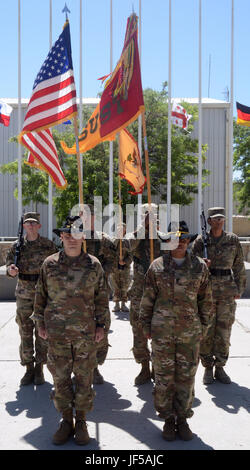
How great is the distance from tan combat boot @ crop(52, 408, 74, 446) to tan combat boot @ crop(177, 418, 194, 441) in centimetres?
93

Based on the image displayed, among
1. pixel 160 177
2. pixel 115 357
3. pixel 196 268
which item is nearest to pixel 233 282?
pixel 196 268

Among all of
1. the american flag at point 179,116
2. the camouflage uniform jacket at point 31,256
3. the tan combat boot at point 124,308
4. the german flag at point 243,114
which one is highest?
the american flag at point 179,116

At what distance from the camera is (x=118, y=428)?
399 centimetres

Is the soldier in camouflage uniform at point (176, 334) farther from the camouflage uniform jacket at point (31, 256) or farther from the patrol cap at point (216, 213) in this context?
the camouflage uniform jacket at point (31, 256)

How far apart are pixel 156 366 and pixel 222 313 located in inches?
64.8

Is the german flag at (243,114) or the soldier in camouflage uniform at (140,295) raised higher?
the german flag at (243,114)

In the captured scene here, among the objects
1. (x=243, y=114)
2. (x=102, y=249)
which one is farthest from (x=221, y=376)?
(x=243, y=114)

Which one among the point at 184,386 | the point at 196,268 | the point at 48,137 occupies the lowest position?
the point at 184,386

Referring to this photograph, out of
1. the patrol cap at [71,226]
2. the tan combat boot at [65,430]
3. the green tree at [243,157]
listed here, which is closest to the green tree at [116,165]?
the green tree at [243,157]

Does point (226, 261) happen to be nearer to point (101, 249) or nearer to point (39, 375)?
point (101, 249)

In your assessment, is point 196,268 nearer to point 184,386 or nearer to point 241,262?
point 184,386

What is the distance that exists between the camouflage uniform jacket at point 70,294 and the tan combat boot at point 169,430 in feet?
3.21

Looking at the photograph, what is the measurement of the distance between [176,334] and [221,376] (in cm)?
180

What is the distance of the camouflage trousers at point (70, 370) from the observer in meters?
3.66
